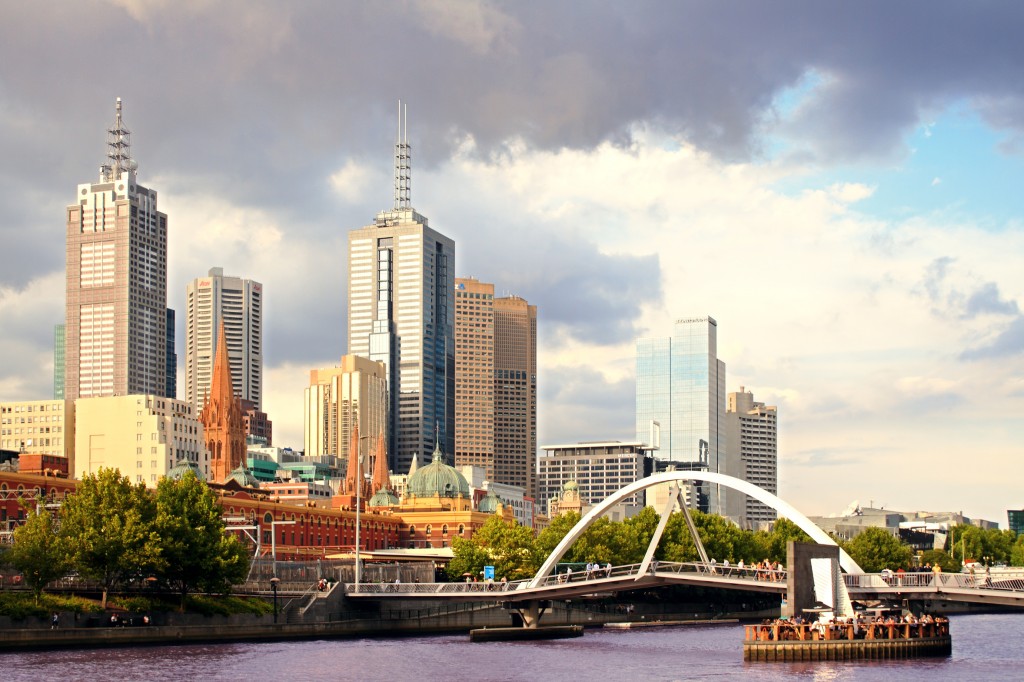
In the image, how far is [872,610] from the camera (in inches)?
4400

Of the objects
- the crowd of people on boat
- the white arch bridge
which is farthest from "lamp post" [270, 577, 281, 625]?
the crowd of people on boat

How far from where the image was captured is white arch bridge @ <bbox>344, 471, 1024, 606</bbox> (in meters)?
105

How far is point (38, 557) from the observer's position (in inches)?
4449

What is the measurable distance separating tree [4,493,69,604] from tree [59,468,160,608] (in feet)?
3.93

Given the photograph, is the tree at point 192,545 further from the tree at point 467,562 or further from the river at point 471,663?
the tree at point 467,562

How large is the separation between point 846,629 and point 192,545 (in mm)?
48870

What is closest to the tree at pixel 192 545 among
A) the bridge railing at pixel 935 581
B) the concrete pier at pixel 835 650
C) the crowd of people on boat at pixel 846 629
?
the crowd of people on boat at pixel 846 629

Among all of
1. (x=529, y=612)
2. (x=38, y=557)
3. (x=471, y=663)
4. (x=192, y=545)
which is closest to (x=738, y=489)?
(x=529, y=612)

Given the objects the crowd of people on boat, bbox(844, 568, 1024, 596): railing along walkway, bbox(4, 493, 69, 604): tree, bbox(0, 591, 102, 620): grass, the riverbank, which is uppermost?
bbox(4, 493, 69, 604): tree

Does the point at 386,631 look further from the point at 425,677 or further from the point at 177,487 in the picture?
the point at 425,677

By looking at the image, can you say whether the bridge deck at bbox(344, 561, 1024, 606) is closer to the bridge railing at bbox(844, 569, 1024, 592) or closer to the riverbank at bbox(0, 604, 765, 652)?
the bridge railing at bbox(844, 569, 1024, 592)

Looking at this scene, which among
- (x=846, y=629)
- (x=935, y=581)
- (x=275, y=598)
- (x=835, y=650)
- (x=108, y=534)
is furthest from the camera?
(x=275, y=598)

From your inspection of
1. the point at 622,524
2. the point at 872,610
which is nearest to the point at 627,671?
the point at 872,610

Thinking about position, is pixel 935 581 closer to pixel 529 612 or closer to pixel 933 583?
pixel 933 583
